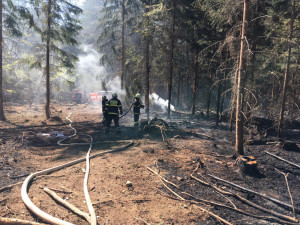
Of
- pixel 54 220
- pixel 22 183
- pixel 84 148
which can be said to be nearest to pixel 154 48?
pixel 84 148

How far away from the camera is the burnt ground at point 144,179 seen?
13.1 feet

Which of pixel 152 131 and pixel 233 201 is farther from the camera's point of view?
pixel 152 131

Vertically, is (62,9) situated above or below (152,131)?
above

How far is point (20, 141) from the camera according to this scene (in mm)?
8727

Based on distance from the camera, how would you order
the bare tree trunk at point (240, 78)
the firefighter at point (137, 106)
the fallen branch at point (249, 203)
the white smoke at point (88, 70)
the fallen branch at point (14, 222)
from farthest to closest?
the white smoke at point (88, 70), the firefighter at point (137, 106), the bare tree trunk at point (240, 78), the fallen branch at point (249, 203), the fallen branch at point (14, 222)

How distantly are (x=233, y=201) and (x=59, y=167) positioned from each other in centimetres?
465

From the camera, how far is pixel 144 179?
218 inches

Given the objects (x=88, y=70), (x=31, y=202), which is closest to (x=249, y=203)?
(x=31, y=202)

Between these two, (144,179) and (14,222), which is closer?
(14,222)

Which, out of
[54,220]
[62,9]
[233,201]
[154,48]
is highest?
[62,9]

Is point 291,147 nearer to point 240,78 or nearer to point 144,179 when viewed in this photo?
point 240,78

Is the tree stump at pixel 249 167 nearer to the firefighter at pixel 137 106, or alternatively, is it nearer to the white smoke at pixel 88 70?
the firefighter at pixel 137 106

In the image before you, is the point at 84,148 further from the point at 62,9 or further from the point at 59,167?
the point at 62,9

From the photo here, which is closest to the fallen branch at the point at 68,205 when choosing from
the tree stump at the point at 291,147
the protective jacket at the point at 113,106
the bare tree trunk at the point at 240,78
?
the bare tree trunk at the point at 240,78
